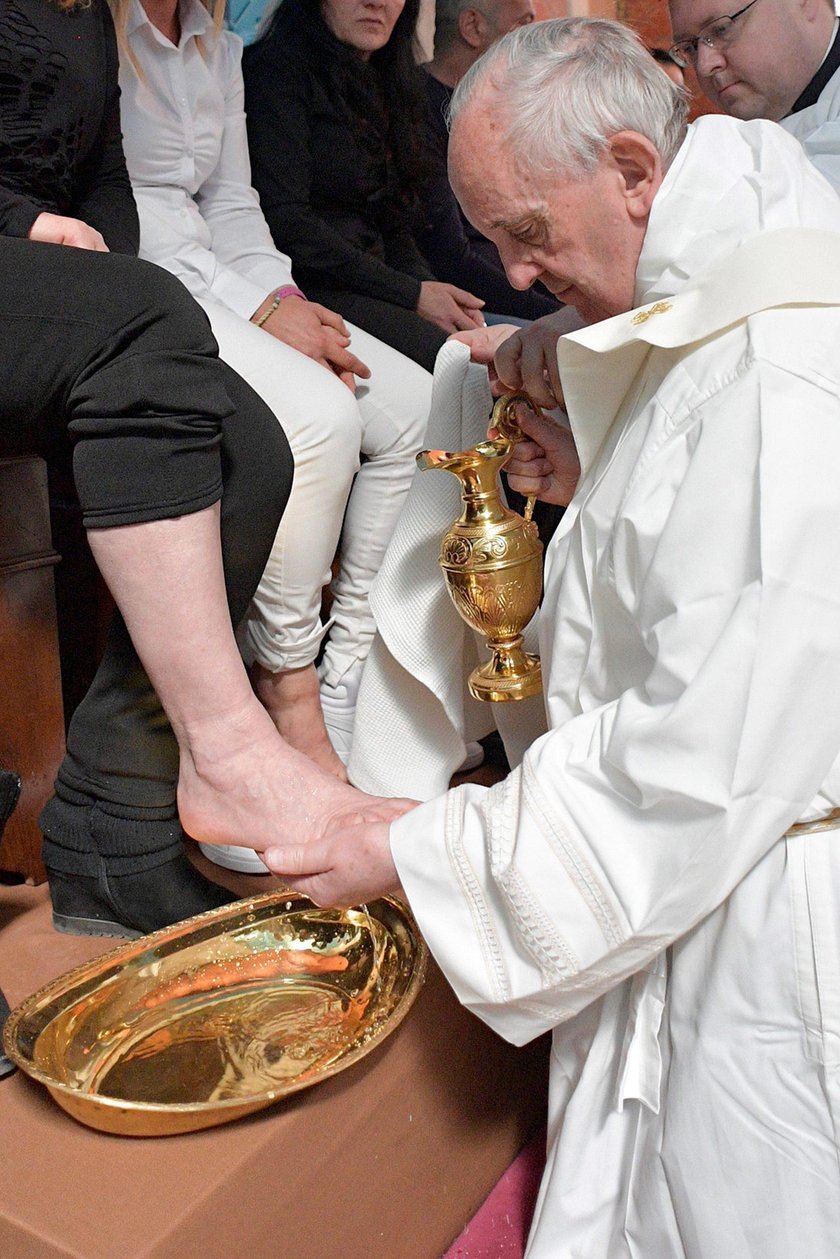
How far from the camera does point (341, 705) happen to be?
69.5 inches

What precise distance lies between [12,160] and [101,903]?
0.84m

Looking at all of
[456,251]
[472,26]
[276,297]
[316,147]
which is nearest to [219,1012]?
[276,297]

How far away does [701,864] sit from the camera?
0.90 meters

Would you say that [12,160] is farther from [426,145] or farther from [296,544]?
[426,145]

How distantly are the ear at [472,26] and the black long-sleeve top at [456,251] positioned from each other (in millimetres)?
130

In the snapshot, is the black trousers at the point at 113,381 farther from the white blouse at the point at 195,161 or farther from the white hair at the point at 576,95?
the white blouse at the point at 195,161

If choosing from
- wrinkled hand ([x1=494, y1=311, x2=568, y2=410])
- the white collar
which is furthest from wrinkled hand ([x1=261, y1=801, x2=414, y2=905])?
the white collar

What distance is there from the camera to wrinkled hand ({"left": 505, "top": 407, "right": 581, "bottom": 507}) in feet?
4.28

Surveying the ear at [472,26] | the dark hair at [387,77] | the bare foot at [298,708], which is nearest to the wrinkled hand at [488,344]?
the bare foot at [298,708]

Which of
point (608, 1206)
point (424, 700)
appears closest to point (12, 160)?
point (424, 700)

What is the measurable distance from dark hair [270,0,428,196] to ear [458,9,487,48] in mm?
471

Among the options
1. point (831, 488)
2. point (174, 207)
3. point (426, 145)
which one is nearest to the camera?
point (831, 488)

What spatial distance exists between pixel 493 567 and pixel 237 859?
1.70 ft

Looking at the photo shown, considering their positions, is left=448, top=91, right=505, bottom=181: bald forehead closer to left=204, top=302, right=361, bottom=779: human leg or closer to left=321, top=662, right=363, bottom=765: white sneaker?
left=204, top=302, right=361, bottom=779: human leg
